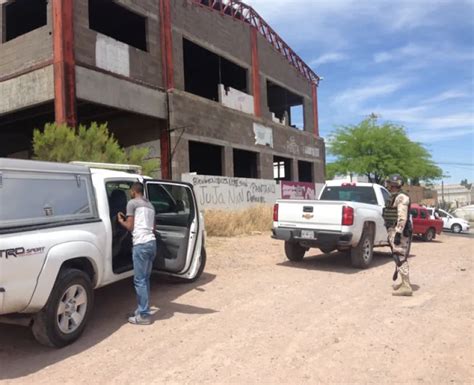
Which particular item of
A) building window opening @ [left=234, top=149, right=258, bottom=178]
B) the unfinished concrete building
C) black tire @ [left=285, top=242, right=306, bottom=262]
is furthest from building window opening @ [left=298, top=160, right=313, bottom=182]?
black tire @ [left=285, top=242, right=306, bottom=262]

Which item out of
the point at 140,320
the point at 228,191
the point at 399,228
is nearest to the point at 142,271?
the point at 140,320

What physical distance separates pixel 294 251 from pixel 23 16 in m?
15.6

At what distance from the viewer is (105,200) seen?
5352mm

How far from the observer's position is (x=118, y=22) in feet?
62.9

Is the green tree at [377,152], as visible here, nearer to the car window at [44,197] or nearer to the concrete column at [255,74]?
the concrete column at [255,74]

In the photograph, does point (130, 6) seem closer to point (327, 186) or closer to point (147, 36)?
point (147, 36)

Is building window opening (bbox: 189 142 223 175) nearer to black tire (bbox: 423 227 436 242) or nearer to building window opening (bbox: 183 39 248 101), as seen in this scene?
building window opening (bbox: 183 39 248 101)

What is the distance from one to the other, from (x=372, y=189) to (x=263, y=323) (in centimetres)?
608

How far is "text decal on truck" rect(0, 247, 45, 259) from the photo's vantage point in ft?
12.5

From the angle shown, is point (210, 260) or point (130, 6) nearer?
point (210, 260)

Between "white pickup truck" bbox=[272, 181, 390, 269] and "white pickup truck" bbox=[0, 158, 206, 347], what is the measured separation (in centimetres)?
359

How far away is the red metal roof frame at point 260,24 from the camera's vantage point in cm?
2211

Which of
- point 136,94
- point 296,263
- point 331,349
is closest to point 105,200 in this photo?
point 331,349

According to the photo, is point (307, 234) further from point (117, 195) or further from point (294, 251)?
point (117, 195)
